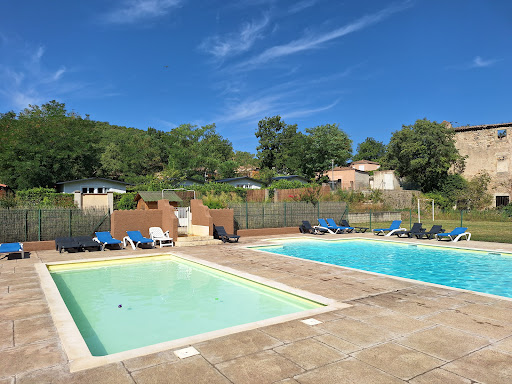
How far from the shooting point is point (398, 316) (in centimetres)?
575

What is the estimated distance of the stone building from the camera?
126 ft

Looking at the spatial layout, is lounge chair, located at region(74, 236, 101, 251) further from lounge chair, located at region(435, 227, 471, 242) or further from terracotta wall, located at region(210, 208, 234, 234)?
lounge chair, located at region(435, 227, 471, 242)

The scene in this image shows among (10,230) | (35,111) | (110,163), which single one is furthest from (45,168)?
(10,230)

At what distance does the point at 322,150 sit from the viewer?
157ft

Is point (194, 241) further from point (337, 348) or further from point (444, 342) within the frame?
point (444, 342)

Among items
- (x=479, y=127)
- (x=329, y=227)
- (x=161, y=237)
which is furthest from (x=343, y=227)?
(x=479, y=127)

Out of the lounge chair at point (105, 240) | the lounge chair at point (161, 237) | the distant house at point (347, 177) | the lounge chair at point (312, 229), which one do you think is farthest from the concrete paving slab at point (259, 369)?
the distant house at point (347, 177)

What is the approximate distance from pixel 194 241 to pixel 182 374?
12478 millimetres

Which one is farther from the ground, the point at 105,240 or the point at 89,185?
the point at 89,185

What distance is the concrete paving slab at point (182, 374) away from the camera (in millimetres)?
3593

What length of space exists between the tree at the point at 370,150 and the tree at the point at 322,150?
36240mm

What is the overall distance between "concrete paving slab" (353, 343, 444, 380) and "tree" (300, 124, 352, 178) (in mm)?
43857

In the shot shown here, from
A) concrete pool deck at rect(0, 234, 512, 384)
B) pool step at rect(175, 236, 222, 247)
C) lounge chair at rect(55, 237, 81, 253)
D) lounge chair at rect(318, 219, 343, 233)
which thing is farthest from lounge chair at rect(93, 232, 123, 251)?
lounge chair at rect(318, 219, 343, 233)

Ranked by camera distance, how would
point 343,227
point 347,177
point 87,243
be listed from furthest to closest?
point 347,177
point 343,227
point 87,243
